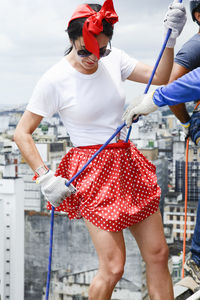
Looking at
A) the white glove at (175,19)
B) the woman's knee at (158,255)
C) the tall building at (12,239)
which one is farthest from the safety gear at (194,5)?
the tall building at (12,239)

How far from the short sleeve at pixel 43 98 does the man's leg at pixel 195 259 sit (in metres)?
0.58

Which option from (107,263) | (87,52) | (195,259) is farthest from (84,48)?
(195,259)

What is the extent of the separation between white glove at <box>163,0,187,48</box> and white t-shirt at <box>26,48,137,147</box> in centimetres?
21

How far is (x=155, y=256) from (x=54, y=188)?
37 cm

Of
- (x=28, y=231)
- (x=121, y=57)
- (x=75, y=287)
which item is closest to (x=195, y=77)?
(x=121, y=57)

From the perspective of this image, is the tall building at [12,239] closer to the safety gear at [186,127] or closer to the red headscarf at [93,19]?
the safety gear at [186,127]

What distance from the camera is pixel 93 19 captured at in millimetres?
1331

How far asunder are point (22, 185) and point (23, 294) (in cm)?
531

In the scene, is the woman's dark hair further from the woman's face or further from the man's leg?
the man's leg

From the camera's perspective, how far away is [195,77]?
1.25 meters

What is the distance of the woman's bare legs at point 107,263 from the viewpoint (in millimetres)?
1396

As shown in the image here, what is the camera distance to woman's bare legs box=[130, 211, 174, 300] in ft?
4.75

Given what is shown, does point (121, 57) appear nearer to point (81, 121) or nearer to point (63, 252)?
point (81, 121)

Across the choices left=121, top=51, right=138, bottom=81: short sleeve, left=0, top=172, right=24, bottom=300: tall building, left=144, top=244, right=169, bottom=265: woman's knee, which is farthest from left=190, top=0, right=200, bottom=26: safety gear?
left=0, top=172, right=24, bottom=300: tall building
